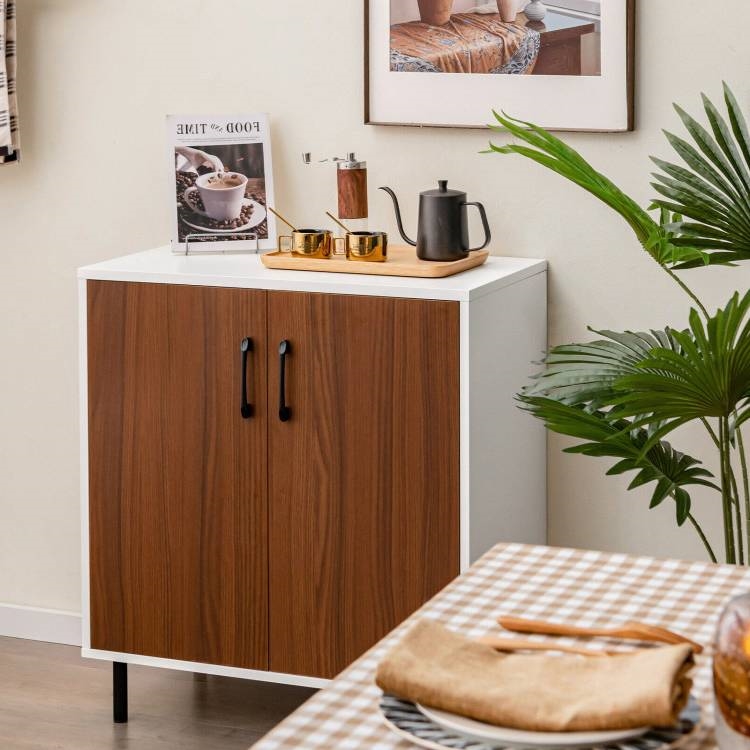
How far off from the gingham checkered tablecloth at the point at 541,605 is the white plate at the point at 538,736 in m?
0.05

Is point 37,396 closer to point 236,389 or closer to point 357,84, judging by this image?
point 236,389

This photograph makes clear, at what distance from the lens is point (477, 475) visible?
2547 mm

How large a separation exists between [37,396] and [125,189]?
23.6 inches

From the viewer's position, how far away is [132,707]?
302 cm

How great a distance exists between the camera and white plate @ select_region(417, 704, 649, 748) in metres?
0.94

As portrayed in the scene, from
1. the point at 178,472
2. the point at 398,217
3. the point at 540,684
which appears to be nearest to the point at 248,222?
Result: the point at 398,217

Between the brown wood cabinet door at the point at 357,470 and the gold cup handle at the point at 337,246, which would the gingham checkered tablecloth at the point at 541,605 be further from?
the gold cup handle at the point at 337,246

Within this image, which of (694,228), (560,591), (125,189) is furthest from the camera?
(125,189)

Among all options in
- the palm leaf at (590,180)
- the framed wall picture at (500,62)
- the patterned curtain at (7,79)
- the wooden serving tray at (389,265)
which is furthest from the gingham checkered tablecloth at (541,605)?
the patterned curtain at (7,79)

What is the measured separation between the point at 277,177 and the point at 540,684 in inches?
86.6

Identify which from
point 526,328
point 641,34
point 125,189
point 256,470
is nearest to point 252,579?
point 256,470

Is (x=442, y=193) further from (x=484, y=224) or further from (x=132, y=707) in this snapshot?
(x=132, y=707)

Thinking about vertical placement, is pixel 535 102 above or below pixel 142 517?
above

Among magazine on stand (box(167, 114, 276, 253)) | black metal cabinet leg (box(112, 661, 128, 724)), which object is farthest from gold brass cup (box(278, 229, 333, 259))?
black metal cabinet leg (box(112, 661, 128, 724))
